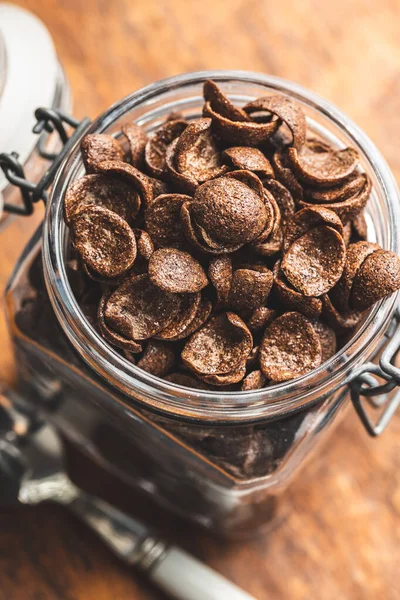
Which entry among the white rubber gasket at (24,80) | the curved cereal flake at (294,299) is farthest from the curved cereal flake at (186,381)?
the white rubber gasket at (24,80)

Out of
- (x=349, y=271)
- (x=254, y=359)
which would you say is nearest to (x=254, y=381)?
(x=254, y=359)

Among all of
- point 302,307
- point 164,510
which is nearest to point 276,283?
point 302,307

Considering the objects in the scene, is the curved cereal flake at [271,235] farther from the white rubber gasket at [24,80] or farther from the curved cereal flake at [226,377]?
the white rubber gasket at [24,80]

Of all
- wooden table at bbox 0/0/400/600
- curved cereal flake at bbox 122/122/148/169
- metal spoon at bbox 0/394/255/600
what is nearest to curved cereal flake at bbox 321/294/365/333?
curved cereal flake at bbox 122/122/148/169

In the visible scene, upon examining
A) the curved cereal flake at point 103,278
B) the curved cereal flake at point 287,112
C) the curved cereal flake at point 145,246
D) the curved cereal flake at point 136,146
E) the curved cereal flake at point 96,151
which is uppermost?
the curved cereal flake at point 287,112

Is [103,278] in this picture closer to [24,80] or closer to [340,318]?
[340,318]
